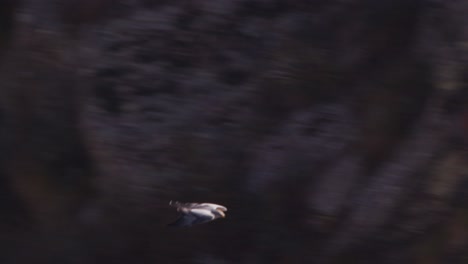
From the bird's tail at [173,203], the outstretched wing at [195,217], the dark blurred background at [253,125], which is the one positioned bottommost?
the outstretched wing at [195,217]

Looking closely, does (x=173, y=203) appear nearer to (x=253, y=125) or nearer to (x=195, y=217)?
(x=195, y=217)

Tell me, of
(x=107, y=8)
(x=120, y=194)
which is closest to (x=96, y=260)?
(x=120, y=194)

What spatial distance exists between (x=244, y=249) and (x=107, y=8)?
6.32ft

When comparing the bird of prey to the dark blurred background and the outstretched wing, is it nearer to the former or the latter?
the outstretched wing

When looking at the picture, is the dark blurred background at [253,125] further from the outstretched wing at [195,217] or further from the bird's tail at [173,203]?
the outstretched wing at [195,217]

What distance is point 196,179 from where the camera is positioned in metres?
5.85

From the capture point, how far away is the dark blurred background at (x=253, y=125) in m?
5.59

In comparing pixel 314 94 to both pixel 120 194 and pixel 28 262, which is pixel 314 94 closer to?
pixel 120 194

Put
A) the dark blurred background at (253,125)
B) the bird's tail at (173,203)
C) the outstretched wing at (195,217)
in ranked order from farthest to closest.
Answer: the dark blurred background at (253,125)
the bird's tail at (173,203)
the outstretched wing at (195,217)

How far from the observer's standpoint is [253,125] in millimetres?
5875

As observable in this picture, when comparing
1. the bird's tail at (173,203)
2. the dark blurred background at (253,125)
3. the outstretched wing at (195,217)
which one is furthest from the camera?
the dark blurred background at (253,125)

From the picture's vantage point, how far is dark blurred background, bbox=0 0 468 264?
5586 millimetres

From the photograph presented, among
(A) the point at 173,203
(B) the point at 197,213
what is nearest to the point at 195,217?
(B) the point at 197,213

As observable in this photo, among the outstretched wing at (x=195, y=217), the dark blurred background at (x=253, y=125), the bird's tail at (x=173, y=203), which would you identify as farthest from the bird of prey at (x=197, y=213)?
the dark blurred background at (x=253, y=125)
